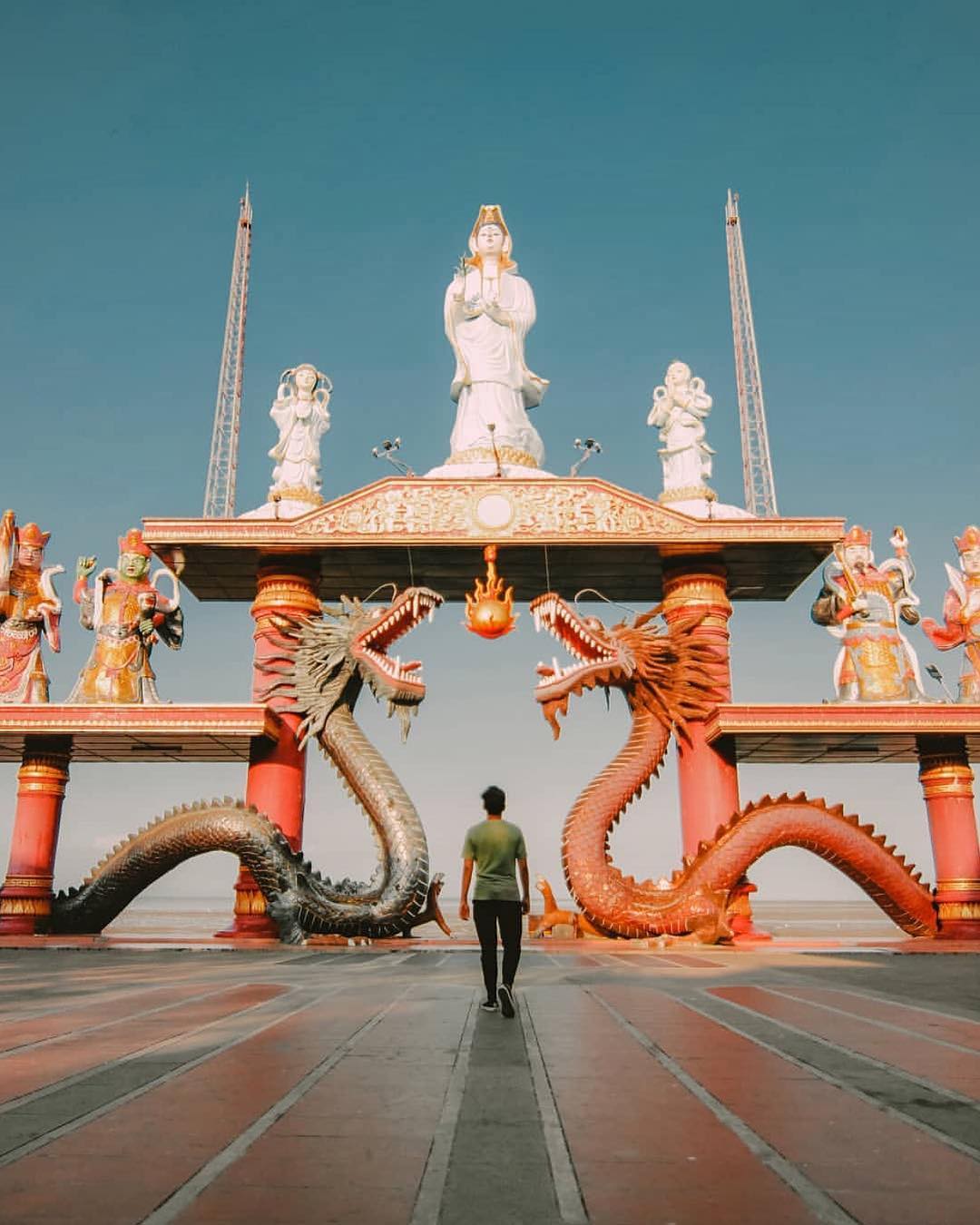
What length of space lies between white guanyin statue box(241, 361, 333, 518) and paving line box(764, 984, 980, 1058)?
36.1 feet

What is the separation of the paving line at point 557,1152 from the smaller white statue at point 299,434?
503 inches

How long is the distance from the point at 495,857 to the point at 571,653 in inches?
324

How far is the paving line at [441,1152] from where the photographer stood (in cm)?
176

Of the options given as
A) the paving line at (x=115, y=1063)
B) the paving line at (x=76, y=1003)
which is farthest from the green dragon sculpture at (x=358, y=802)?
the paving line at (x=115, y=1063)

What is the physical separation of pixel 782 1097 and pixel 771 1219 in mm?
1026

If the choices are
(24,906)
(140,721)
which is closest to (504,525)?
(140,721)

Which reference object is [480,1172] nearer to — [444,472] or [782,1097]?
[782,1097]

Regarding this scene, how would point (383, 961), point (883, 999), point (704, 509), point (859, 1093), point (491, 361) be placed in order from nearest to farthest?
point (859, 1093), point (883, 999), point (383, 961), point (704, 509), point (491, 361)

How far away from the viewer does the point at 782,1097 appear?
2648 mm

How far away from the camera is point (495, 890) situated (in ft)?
16.4

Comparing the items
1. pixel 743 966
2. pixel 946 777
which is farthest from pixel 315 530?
pixel 946 777

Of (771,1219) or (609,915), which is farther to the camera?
(609,915)

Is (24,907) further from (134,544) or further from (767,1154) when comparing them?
(767,1154)

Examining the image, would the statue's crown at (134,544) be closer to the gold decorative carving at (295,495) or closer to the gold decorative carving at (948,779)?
the gold decorative carving at (295,495)
